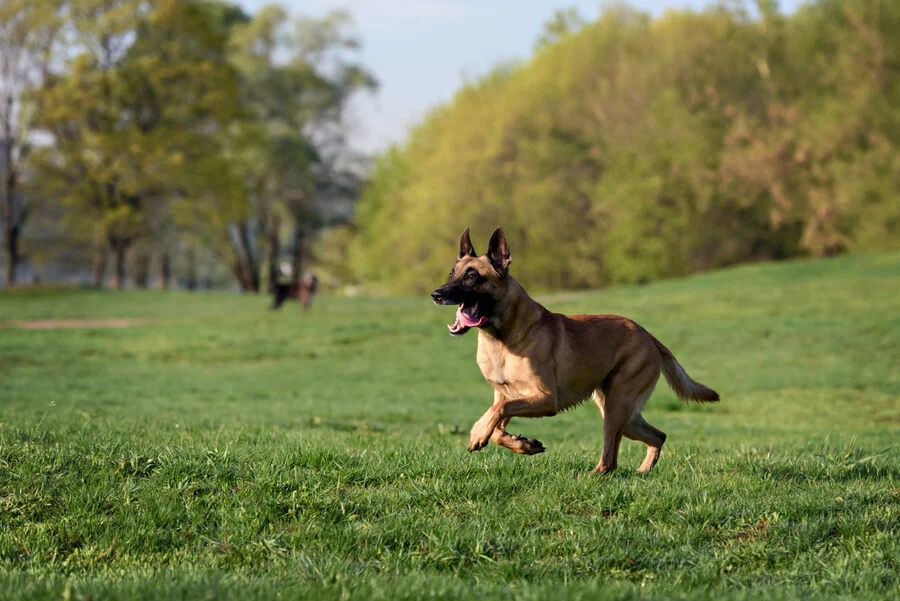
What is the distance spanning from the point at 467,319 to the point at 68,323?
96.9ft

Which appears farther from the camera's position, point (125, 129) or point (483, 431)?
point (125, 129)

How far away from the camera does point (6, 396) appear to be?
16719 mm

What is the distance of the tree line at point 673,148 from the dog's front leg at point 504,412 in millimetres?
39368

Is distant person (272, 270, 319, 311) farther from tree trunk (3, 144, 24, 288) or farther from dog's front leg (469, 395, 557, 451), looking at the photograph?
dog's front leg (469, 395, 557, 451)

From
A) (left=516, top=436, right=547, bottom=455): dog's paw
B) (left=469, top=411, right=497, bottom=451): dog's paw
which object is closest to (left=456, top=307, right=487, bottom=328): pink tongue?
(left=469, top=411, right=497, bottom=451): dog's paw

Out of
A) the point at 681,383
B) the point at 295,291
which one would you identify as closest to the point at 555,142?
the point at 295,291

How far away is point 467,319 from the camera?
6.80 meters

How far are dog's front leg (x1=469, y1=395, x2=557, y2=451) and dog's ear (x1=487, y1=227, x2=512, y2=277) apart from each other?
1.04 metres

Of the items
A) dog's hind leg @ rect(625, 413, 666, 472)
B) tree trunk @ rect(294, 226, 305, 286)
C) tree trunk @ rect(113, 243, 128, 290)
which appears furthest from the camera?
tree trunk @ rect(294, 226, 305, 286)

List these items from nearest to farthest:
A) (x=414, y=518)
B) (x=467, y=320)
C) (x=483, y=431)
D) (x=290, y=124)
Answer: (x=414, y=518)
(x=483, y=431)
(x=467, y=320)
(x=290, y=124)

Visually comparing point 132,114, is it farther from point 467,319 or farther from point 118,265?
point 467,319

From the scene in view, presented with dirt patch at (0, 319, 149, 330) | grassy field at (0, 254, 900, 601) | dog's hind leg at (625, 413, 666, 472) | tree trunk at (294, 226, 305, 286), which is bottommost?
dirt patch at (0, 319, 149, 330)

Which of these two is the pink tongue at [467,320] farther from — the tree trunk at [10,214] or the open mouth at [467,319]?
the tree trunk at [10,214]

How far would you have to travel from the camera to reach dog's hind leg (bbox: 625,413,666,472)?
738 centimetres
